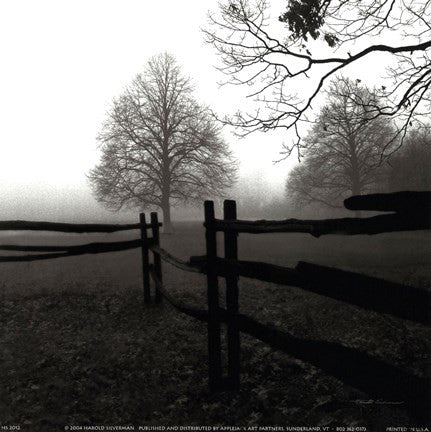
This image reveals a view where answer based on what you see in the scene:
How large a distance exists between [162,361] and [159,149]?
22.8m

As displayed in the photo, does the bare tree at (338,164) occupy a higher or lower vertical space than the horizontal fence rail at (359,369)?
higher

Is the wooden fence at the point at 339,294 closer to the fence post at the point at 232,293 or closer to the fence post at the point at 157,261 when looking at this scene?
the fence post at the point at 232,293

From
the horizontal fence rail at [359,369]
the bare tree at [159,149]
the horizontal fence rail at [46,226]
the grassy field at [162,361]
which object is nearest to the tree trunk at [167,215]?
the bare tree at [159,149]

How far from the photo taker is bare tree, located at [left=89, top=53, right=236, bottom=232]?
24.9 metres

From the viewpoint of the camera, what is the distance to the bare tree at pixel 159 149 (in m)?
24.9

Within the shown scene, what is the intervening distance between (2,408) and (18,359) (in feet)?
4.14

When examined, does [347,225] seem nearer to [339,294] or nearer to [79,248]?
[339,294]

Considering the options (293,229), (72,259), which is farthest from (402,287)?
(72,259)

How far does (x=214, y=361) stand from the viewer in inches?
166

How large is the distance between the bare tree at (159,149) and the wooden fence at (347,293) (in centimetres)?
2152

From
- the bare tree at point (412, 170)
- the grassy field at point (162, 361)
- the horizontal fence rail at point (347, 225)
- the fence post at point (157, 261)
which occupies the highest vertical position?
the bare tree at point (412, 170)

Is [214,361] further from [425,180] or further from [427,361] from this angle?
[425,180]

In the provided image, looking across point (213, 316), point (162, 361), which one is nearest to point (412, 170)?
point (162, 361)

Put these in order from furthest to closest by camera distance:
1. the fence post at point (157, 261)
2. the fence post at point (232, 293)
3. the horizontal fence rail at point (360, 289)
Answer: the fence post at point (157, 261) → the fence post at point (232, 293) → the horizontal fence rail at point (360, 289)
